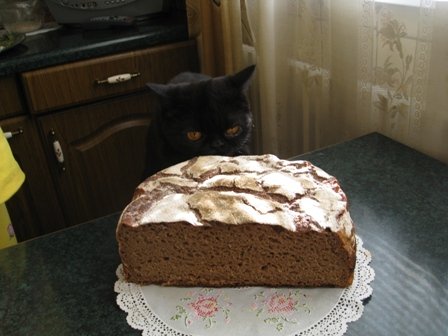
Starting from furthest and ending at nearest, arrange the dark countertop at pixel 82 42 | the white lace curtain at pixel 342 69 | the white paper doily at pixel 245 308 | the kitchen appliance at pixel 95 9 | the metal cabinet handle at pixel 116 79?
the kitchen appliance at pixel 95 9 < the metal cabinet handle at pixel 116 79 < the dark countertop at pixel 82 42 < the white lace curtain at pixel 342 69 < the white paper doily at pixel 245 308

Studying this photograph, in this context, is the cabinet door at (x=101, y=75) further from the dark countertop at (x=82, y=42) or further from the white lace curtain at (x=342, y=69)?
the white lace curtain at (x=342, y=69)

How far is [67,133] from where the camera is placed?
1.45 metres

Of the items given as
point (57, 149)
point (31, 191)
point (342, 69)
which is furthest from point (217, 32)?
point (31, 191)

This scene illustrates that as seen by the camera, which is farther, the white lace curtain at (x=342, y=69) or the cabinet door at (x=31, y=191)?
the cabinet door at (x=31, y=191)

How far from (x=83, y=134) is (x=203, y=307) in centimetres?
94

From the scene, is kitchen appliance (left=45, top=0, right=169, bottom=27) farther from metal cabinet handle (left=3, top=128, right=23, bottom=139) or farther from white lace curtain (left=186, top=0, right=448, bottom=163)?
metal cabinet handle (left=3, top=128, right=23, bottom=139)

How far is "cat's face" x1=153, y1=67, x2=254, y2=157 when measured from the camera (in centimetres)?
101

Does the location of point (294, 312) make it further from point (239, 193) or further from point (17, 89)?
point (17, 89)

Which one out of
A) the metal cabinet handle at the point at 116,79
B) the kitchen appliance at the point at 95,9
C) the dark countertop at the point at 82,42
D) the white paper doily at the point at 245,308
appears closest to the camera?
the white paper doily at the point at 245,308

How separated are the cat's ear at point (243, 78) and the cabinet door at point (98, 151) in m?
0.55

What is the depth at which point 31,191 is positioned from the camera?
147 centimetres

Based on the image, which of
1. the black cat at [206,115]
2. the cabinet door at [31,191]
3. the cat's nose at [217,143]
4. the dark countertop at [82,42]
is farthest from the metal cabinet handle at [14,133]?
the cat's nose at [217,143]

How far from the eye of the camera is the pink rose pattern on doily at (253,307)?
654mm

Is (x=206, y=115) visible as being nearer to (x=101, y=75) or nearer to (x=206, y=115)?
(x=206, y=115)
